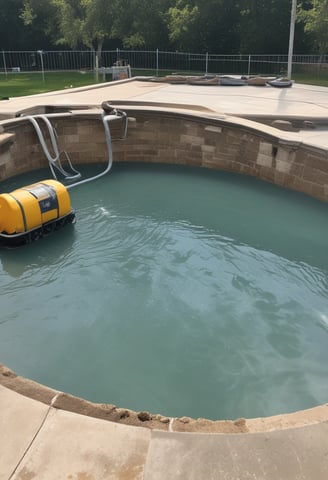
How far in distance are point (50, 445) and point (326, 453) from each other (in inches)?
69.4

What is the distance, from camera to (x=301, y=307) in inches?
258

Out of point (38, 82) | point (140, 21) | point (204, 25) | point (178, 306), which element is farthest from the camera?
point (204, 25)

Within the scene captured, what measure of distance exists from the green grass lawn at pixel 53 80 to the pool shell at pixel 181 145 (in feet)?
33.4

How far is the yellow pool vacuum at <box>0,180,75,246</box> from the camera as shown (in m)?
7.52

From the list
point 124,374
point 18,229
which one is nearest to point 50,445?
point 124,374

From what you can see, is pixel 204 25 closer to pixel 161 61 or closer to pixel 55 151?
pixel 161 61

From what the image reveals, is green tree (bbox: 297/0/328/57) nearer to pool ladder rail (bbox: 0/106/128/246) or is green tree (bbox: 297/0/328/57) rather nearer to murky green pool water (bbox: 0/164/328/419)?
murky green pool water (bbox: 0/164/328/419)

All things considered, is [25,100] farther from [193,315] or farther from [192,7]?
[192,7]

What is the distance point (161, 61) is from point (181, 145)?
2368cm

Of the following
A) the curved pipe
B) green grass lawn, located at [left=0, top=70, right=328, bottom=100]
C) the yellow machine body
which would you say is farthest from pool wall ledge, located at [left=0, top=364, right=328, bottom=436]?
green grass lawn, located at [left=0, top=70, right=328, bottom=100]

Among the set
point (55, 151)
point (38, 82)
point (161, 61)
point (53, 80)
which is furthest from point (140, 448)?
point (161, 61)

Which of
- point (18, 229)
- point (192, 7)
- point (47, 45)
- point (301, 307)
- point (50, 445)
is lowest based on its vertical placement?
point (301, 307)

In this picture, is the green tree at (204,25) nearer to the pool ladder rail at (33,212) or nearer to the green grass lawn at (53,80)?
the green grass lawn at (53,80)

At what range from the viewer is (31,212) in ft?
25.2
